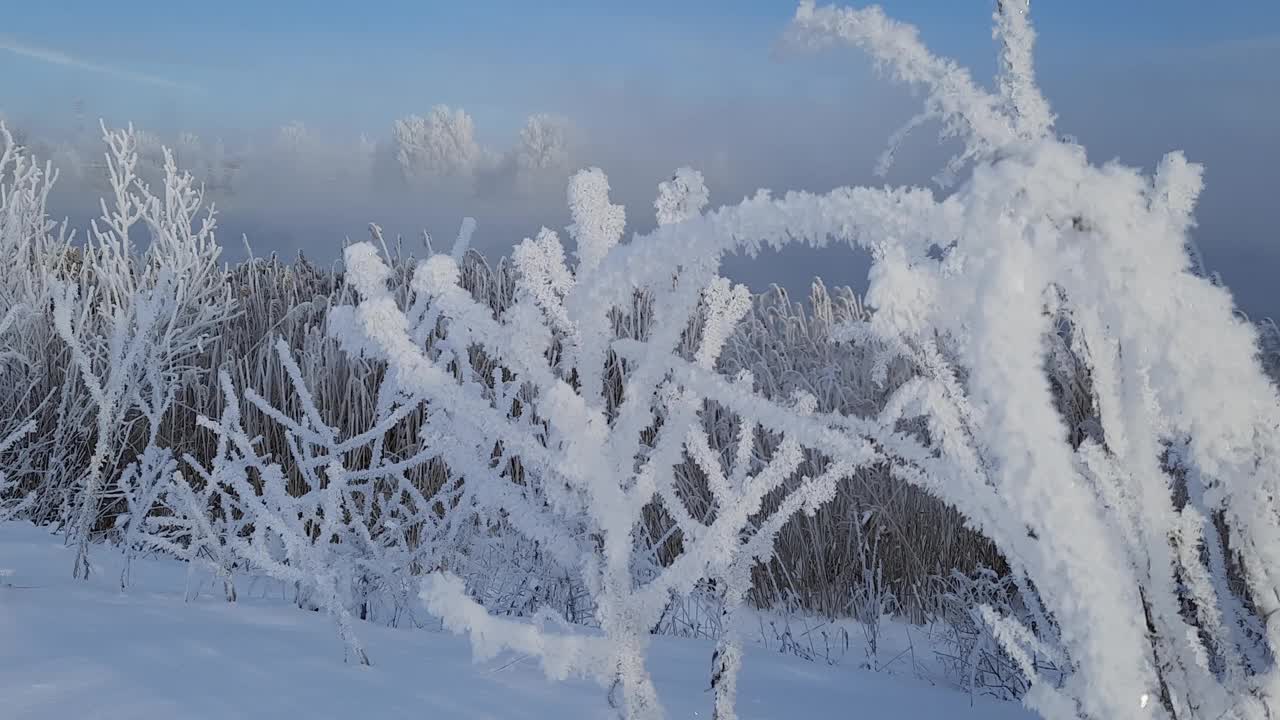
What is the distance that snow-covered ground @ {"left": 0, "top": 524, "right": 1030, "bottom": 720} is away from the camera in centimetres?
123

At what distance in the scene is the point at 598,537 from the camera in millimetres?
1396

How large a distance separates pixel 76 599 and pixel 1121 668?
61.9 inches

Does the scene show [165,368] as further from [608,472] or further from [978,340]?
[978,340]

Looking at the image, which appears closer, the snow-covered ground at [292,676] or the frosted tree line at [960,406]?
the frosted tree line at [960,406]

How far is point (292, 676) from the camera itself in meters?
1.33

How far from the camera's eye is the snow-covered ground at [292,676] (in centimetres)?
123

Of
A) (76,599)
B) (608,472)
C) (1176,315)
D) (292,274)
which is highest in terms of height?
(292,274)

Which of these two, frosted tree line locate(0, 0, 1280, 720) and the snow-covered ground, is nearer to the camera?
frosted tree line locate(0, 0, 1280, 720)

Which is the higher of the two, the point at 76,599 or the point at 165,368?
the point at 165,368

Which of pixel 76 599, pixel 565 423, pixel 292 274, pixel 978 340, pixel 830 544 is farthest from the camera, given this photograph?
pixel 292 274

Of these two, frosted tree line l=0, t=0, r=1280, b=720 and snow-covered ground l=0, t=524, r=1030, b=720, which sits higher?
frosted tree line l=0, t=0, r=1280, b=720

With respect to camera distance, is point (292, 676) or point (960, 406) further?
point (292, 676)

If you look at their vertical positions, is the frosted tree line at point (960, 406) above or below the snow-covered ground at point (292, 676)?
above

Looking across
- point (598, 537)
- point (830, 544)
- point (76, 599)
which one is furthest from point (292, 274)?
point (598, 537)
